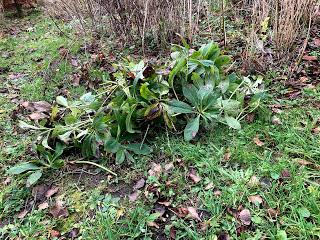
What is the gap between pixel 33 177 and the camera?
2.13 m

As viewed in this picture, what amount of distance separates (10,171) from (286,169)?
173cm

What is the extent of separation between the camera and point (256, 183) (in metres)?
1.87

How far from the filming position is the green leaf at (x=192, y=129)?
218cm

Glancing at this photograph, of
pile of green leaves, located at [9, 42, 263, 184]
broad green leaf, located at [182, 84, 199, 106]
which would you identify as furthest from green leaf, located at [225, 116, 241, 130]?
broad green leaf, located at [182, 84, 199, 106]

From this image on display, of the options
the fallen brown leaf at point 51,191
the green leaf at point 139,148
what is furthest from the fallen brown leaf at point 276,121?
the fallen brown leaf at point 51,191

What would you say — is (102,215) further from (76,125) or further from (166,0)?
(166,0)

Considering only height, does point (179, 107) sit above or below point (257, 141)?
above

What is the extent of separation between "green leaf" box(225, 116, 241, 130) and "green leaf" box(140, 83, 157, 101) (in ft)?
1.69

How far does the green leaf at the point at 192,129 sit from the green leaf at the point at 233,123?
0.67 feet

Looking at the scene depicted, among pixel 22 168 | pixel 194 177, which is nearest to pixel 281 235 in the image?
pixel 194 177

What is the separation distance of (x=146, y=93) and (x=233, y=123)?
24.1 inches

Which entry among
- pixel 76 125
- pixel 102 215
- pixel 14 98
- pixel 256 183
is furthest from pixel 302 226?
pixel 14 98

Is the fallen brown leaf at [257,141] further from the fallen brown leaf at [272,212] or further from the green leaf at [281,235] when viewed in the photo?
the green leaf at [281,235]

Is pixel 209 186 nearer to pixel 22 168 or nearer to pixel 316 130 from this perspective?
pixel 316 130
